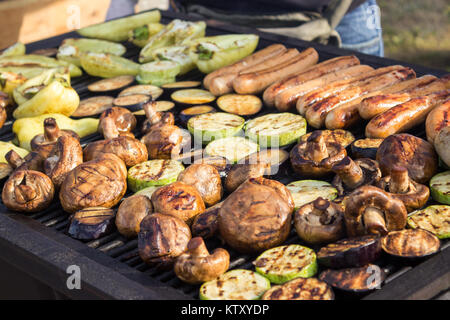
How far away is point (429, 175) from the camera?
3.13 metres

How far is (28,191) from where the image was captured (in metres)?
3.24

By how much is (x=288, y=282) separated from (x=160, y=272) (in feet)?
2.13

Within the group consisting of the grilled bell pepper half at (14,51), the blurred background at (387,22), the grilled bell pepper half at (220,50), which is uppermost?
the grilled bell pepper half at (220,50)

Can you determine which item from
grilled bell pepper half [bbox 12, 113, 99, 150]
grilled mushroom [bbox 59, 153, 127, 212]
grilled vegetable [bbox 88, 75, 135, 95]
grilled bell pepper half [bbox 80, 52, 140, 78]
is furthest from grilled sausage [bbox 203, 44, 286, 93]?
grilled mushroom [bbox 59, 153, 127, 212]

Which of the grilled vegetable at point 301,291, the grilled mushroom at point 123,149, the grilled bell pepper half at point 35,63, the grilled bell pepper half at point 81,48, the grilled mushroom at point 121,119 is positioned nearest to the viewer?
the grilled vegetable at point 301,291

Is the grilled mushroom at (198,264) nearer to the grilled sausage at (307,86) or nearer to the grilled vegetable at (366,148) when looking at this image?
the grilled vegetable at (366,148)

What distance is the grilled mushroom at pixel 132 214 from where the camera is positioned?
9.70ft

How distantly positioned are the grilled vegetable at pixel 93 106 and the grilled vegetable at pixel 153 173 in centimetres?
111

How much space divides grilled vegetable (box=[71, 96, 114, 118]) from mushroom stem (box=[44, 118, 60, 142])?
71 centimetres

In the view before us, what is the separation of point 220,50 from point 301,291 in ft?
9.74

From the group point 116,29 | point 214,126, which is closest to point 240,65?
point 214,126

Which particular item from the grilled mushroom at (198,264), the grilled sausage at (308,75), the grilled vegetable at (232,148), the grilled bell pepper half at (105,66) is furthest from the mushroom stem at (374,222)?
the grilled bell pepper half at (105,66)

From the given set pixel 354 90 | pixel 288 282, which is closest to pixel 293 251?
pixel 288 282

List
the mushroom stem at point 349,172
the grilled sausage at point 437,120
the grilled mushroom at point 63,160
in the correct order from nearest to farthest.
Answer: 1. the mushroom stem at point 349,172
2. the grilled sausage at point 437,120
3. the grilled mushroom at point 63,160
